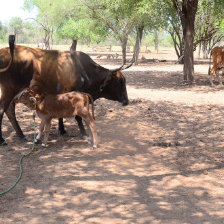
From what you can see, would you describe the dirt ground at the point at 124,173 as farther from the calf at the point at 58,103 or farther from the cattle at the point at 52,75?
the cattle at the point at 52,75

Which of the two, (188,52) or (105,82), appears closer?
(105,82)

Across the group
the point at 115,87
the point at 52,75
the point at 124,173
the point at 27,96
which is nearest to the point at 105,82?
the point at 115,87

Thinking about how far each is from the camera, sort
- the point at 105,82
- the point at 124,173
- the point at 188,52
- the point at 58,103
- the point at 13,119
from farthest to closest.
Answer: the point at 188,52, the point at 105,82, the point at 13,119, the point at 58,103, the point at 124,173

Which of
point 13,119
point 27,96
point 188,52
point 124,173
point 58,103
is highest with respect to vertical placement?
point 188,52

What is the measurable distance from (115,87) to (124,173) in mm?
2735

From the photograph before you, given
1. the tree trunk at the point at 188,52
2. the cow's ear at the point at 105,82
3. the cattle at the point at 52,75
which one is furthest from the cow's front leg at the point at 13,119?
the tree trunk at the point at 188,52

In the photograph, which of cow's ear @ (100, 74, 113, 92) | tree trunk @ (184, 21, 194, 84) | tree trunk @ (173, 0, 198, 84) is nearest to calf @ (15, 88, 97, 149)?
cow's ear @ (100, 74, 113, 92)

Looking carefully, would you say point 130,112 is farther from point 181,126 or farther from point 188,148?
point 188,148

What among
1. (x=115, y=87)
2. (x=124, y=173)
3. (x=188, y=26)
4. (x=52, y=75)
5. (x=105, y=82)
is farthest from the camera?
(x=188, y=26)

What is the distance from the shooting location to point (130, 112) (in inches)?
376

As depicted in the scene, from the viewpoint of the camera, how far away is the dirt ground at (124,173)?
13.3ft

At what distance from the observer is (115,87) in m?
7.66

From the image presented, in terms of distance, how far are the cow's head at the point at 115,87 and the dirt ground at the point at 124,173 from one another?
2.49 feet

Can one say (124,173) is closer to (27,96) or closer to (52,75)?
(27,96)
